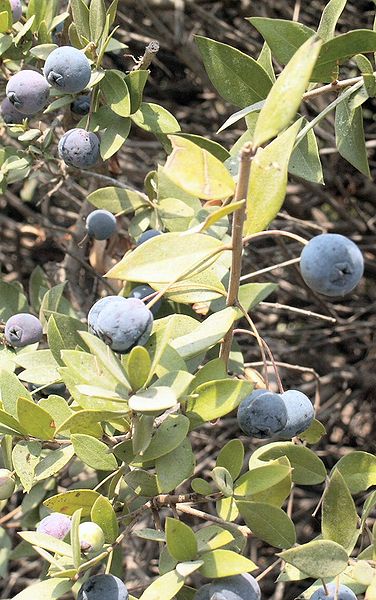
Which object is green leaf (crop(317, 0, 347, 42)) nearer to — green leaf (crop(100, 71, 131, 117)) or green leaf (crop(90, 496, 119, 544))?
green leaf (crop(100, 71, 131, 117))

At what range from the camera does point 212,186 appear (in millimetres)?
733

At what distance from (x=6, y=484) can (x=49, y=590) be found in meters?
0.22

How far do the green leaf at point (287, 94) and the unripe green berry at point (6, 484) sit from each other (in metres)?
0.58

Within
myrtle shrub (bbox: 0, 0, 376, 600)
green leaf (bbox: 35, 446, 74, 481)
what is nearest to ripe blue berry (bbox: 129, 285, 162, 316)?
myrtle shrub (bbox: 0, 0, 376, 600)

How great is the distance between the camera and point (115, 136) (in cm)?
123

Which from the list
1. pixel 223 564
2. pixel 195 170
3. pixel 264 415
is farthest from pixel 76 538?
pixel 195 170

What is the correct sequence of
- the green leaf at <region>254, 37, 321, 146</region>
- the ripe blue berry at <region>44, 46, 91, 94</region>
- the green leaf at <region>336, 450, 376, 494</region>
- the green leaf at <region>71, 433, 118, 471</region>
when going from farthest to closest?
the ripe blue berry at <region>44, 46, 91, 94</region>, the green leaf at <region>336, 450, 376, 494</region>, the green leaf at <region>71, 433, 118, 471</region>, the green leaf at <region>254, 37, 321, 146</region>

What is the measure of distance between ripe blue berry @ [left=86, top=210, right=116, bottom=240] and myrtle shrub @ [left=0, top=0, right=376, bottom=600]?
0.16 meters

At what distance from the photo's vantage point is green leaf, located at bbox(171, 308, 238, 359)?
812mm

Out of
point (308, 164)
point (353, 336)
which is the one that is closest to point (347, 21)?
point (353, 336)

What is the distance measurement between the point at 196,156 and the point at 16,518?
117cm

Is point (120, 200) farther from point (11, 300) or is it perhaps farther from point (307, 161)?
point (307, 161)

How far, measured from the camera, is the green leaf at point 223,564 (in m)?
0.80

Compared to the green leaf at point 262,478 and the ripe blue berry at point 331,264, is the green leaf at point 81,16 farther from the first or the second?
the green leaf at point 262,478
